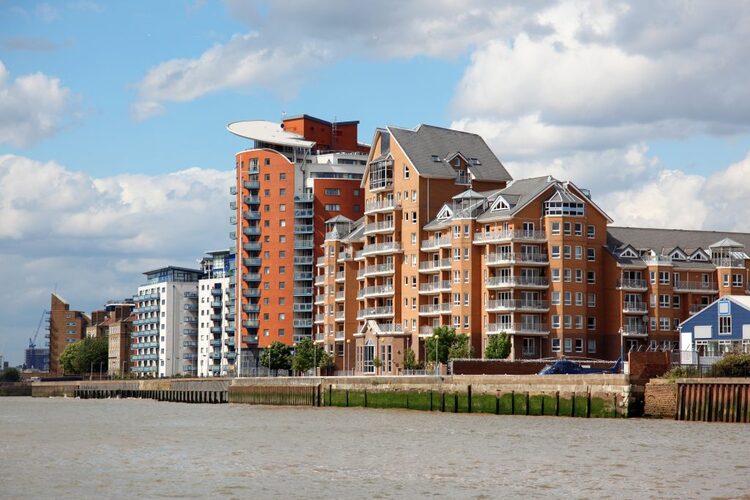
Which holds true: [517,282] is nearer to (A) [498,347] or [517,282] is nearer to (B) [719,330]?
(A) [498,347]

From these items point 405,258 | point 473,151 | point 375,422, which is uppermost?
point 473,151

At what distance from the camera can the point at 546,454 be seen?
59.7m

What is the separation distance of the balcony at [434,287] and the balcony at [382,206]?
11103 mm

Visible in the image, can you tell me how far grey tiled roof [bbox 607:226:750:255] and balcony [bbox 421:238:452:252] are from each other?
1794cm

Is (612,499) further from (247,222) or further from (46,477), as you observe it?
(247,222)

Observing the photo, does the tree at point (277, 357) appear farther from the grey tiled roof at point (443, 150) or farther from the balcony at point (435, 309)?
the grey tiled roof at point (443, 150)

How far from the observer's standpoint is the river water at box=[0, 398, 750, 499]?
155ft

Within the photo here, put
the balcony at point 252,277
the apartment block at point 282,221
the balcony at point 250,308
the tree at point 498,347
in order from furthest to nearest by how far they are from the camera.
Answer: the balcony at point 250,308
the balcony at point 252,277
the apartment block at point 282,221
the tree at point 498,347

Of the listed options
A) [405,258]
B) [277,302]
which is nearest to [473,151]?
[405,258]

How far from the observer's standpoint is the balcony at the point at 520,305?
438 feet

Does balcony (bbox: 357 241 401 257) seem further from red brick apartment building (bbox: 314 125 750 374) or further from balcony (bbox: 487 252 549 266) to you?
balcony (bbox: 487 252 549 266)

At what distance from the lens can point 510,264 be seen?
133375 mm

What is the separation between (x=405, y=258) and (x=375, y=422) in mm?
61686

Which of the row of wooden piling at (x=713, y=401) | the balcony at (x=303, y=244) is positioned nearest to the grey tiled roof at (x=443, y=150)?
the balcony at (x=303, y=244)
